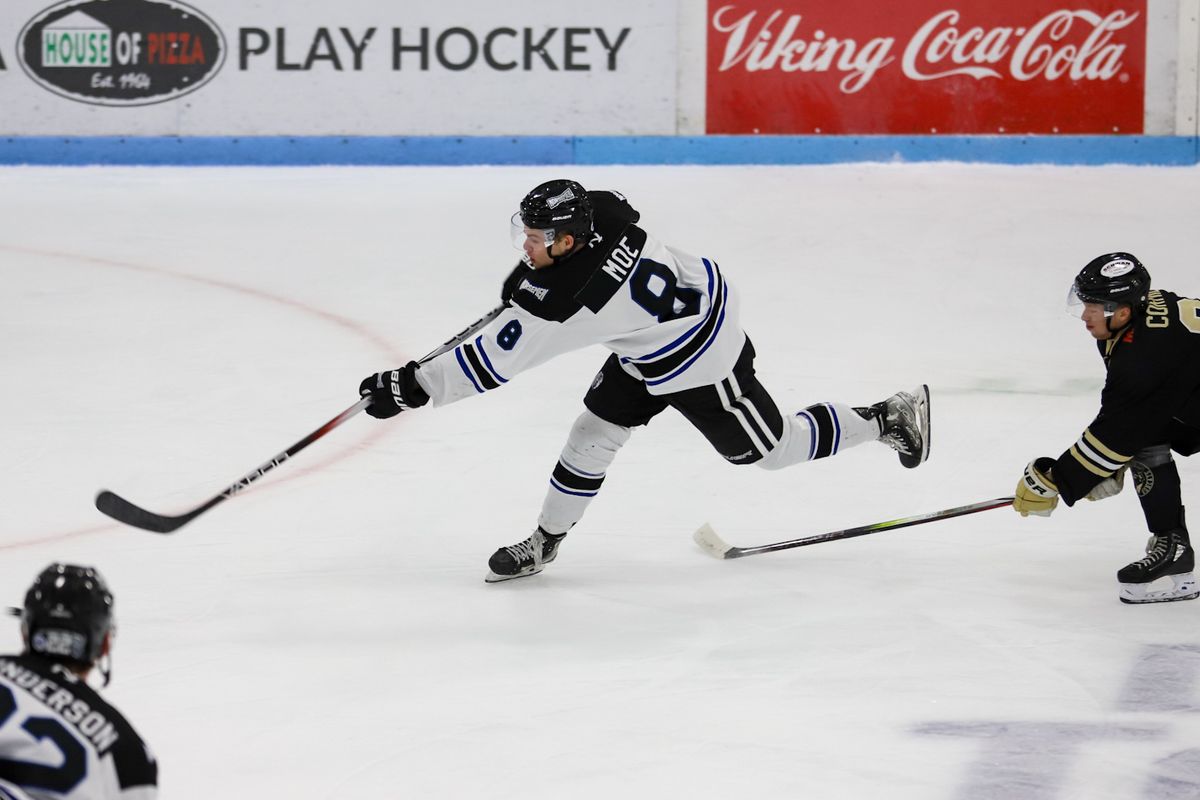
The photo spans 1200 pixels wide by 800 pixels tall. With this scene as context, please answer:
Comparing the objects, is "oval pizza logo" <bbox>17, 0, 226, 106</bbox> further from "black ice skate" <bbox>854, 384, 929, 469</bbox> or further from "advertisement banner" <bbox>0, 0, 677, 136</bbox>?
"black ice skate" <bbox>854, 384, 929, 469</bbox>

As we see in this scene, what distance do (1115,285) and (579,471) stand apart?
1.26m

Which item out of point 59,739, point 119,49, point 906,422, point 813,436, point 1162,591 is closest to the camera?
point 59,739

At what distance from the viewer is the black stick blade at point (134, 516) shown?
3154 millimetres

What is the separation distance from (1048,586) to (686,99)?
18.1ft

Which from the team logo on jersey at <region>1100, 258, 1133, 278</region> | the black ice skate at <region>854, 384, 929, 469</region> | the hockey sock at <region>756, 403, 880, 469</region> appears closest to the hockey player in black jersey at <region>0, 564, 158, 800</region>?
the hockey sock at <region>756, 403, 880, 469</region>

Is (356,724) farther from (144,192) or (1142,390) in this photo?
(144,192)

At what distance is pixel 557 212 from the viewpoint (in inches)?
133

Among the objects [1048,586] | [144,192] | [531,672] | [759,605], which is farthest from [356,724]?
[144,192]

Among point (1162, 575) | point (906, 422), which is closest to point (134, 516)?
point (906, 422)

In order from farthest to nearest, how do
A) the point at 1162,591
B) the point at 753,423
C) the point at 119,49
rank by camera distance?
the point at 119,49 → the point at 753,423 → the point at 1162,591

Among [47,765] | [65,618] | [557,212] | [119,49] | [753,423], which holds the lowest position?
[753,423]

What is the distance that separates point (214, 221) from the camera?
7332 millimetres

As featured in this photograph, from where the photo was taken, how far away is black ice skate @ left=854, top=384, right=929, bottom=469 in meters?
3.99

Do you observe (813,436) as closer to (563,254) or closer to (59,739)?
(563,254)
